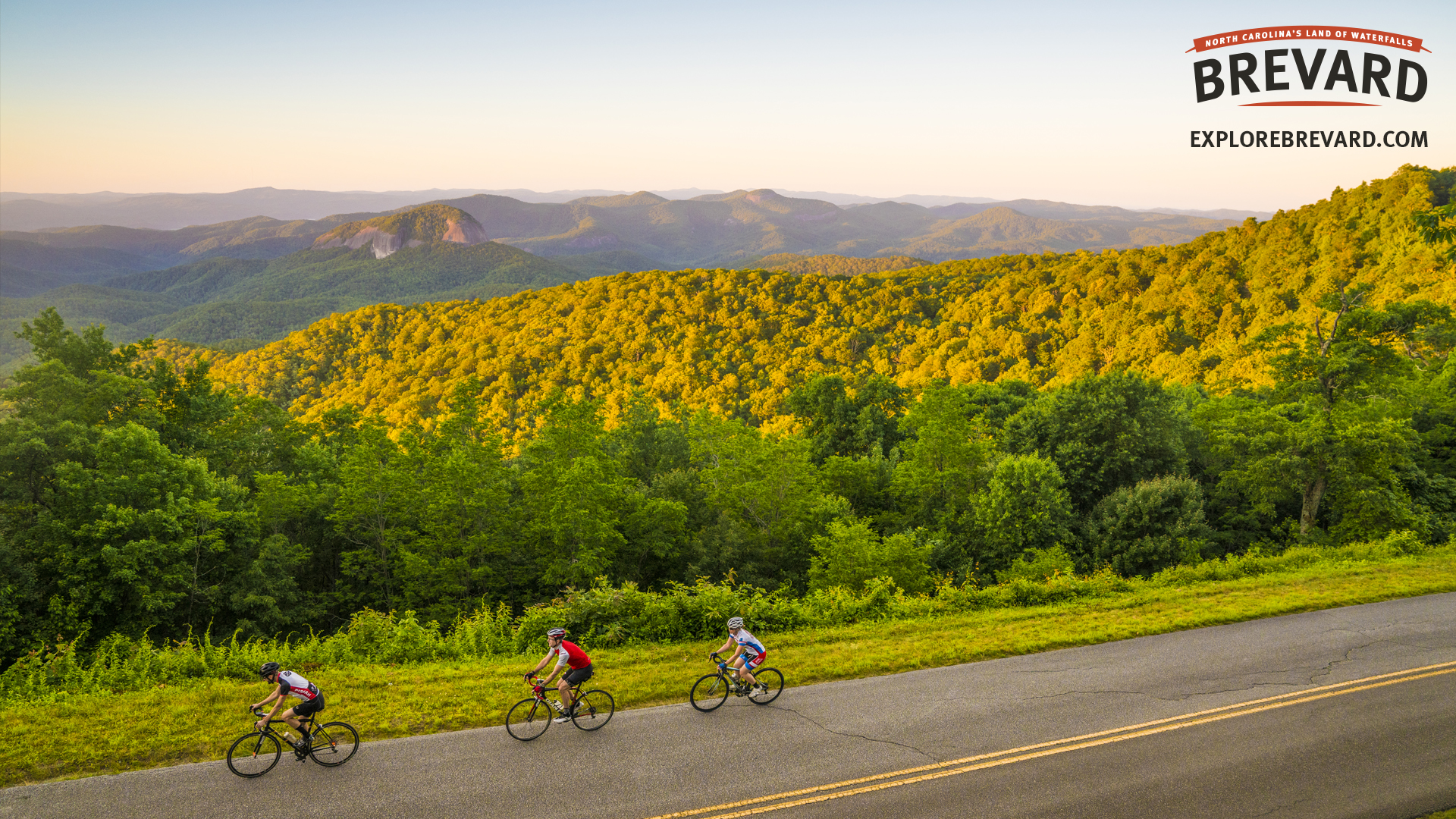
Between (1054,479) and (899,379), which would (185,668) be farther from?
(899,379)

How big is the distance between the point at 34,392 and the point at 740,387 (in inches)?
2437

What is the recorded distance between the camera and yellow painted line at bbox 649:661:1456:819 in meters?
9.49

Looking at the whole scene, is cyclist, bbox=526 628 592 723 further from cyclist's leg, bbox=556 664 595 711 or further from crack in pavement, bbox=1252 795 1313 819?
crack in pavement, bbox=1252 795 1313 819

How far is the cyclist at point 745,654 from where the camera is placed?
12.0 meters

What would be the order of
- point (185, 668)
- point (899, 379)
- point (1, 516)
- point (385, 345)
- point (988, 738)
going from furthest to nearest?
1. point (385, 345)
2. point (899, 379)
3. point (1, 516)
4. point (185, 668)
5. point (988, 738)

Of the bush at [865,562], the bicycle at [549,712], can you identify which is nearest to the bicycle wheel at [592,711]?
the bicycle at [549,712]

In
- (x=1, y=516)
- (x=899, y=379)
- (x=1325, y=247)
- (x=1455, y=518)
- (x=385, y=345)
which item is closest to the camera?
(x=1, y=516)

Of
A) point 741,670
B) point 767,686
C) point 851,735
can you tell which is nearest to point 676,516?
point 767,686

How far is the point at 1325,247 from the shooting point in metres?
67.1

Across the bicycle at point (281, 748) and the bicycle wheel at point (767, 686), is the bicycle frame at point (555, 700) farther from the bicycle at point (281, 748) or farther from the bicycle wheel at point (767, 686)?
the bicycle wheel at point (767, 686)

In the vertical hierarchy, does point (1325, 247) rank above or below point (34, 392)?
above

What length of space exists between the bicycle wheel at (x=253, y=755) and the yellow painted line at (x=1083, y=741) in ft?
19.8

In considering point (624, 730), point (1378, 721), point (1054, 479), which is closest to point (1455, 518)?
point (1054, 479)

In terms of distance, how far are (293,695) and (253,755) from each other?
1.18 m
